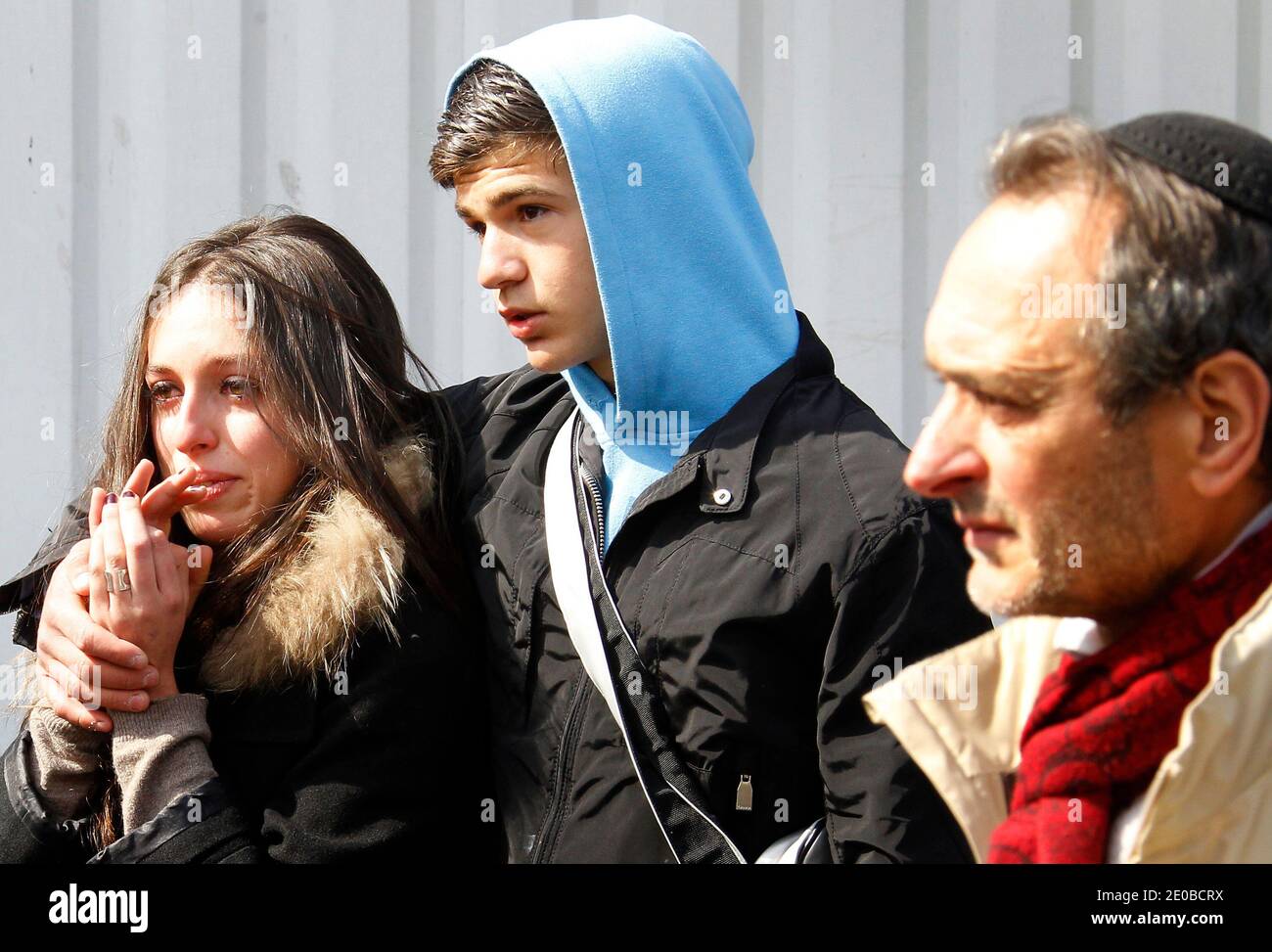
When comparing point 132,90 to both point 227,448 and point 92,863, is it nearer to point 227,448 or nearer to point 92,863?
point 227,448

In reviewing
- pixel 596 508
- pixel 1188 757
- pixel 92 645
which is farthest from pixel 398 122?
pixel 1188 757

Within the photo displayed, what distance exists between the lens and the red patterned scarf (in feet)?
3.60

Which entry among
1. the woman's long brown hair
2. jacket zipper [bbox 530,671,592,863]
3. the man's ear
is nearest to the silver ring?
the woman's long brown hair

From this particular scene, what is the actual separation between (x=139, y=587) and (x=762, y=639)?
2.60 ft

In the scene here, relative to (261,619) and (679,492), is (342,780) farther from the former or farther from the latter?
(679,492)

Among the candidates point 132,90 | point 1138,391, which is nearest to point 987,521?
point 1138,391

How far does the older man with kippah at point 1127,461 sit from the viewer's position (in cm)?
106

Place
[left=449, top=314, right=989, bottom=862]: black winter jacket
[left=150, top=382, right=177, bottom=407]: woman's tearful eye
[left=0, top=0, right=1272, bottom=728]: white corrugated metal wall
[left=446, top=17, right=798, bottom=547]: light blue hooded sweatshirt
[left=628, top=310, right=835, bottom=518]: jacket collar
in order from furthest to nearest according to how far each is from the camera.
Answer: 1. [left=0, top=0, right=1272, bottom=728]: white corrugated metal wall
2. [left=150, top=382, right=177, bottom=407]: woman's tearful eye
3. [left=446, top=17, right=798, bottom=547]: light blue hooded sweatshirt
4. [left=628, top=310, right=835, bottom=518]: jacket collar
5. [left=449, top=314, right=989, bottom=862]: black winter jacket

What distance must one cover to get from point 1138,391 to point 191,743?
3.98 feet

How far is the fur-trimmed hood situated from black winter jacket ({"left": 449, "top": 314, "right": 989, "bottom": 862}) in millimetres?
185

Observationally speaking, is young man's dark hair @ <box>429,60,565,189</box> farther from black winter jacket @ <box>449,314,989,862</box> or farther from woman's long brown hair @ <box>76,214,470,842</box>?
black winter jacket @ <box>449,314,989,862</box>

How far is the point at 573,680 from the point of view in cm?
167

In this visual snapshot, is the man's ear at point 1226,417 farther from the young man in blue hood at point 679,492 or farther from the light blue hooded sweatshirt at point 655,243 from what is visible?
the light blue hooded sweatshirt at point 655,243

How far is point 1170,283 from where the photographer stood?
1052 millimetres
